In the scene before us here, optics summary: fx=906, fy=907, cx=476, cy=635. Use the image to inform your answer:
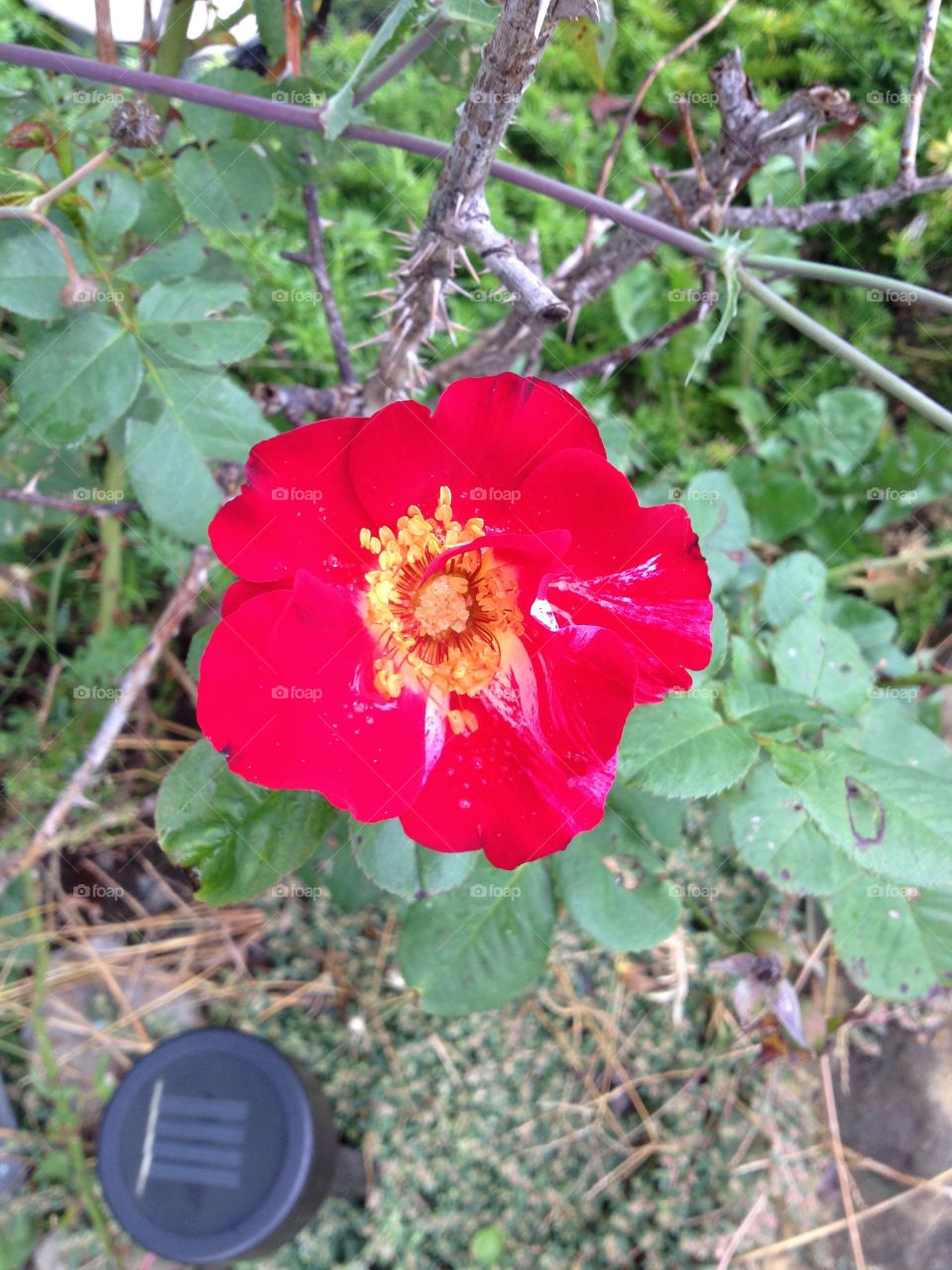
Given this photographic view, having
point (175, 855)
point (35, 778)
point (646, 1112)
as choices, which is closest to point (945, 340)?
point (646, 1112)

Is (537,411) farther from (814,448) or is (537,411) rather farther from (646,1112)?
(646,1112)

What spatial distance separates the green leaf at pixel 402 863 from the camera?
113cm

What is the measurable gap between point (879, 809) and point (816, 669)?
25 cm

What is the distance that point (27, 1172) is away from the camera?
1.95 m

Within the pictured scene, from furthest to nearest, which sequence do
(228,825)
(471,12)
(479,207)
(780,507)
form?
(780,507) < (228,825) < (479,207) < (471,12)

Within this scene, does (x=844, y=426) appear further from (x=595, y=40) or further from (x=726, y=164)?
(x=595, y=40)

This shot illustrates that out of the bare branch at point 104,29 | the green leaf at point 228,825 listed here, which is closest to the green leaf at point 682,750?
the green leaf at point 228,825

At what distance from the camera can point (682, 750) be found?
3.76ft

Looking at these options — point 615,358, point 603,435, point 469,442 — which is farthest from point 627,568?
point 615,358

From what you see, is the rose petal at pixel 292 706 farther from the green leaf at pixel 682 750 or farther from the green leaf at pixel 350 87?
the green leaf at pixel 350 87

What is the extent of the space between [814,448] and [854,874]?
44.0 inches

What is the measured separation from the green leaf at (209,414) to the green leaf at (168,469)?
0.05 ft

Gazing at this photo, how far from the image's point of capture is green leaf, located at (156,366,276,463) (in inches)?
49.7

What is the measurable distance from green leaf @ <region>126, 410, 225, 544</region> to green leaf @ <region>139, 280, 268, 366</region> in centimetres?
10
